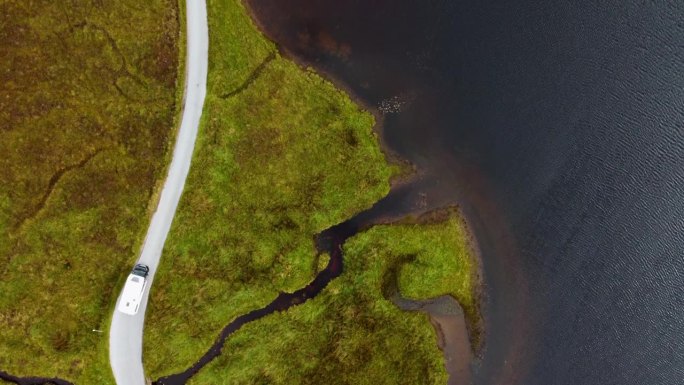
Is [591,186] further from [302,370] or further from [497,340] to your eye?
[302,370]

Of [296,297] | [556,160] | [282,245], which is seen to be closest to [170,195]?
[282,245]

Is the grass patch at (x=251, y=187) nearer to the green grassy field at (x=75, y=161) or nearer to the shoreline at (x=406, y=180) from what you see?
the shoreline at (x=406, y=180)

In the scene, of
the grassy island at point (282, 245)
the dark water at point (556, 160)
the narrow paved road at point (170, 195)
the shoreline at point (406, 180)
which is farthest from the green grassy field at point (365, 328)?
the narrow paved road at point (170, 195)

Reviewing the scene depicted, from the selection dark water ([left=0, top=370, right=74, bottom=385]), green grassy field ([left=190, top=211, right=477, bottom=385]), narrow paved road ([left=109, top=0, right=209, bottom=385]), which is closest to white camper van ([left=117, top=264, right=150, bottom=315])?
narrow paved road ([left=109, top=0, right=209, bottom=385])

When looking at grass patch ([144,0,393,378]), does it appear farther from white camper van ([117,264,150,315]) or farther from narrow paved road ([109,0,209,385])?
white camper van ([117,264,150,315])

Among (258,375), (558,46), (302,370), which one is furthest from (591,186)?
(258,375)

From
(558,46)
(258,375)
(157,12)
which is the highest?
(558,46)

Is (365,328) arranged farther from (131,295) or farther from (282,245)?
(131,295)
